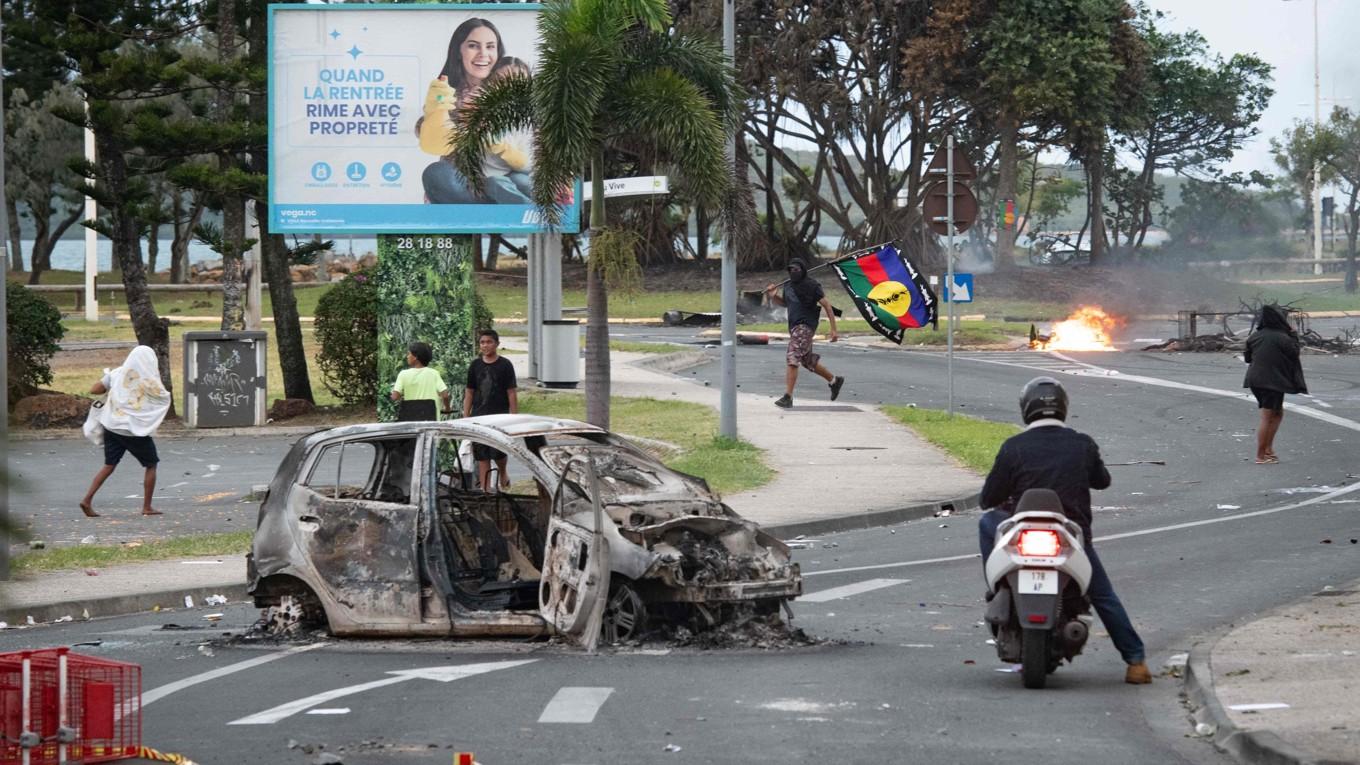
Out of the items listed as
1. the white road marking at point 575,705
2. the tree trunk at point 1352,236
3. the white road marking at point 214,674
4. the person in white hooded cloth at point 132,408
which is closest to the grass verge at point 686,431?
the person in white hooded cloth at point 132,408

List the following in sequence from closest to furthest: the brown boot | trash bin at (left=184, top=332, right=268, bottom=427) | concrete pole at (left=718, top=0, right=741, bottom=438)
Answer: the brown boot < concrete pole at (left=718, top=0, right=741, bottom=438) < trash bin at (left=184, top=332, right=268, bottom=427)

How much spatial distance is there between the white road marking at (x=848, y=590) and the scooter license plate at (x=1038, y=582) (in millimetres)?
3749

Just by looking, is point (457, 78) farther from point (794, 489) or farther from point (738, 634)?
point (738, 634)

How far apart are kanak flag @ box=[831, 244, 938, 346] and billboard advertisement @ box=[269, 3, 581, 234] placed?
14.2 feet

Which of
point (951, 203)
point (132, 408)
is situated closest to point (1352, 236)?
point (951, 203)

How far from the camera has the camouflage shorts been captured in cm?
2488

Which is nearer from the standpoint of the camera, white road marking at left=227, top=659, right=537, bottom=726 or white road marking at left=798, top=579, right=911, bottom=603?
white road marking at left=227, top=659, right=537, bottom=726

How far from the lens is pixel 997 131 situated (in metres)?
63.7

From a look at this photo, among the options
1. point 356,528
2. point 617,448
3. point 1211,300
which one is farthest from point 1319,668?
point 1211,300

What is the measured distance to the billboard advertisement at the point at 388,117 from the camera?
2300 centimetres

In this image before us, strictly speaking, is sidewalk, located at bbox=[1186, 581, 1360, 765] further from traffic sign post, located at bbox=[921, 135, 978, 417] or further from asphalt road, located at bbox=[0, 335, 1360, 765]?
traffic sign post, located at bbox=[921, 135, 978, 417]

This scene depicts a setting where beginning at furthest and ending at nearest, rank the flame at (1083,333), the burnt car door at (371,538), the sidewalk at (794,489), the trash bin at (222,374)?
the flame at (1083,333)
the trash bin at (222,374)
the sidewalk at (794,489)
the burnt car door at (371,538)

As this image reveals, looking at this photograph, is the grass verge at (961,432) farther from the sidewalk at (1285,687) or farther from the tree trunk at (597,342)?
the sidewalk at (1285,687)

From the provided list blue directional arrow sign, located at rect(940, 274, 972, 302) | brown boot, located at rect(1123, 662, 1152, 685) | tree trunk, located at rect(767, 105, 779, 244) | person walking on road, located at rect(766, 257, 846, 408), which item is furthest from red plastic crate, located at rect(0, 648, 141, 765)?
tree trunk, located at rect(767, 105, 779, 244)
